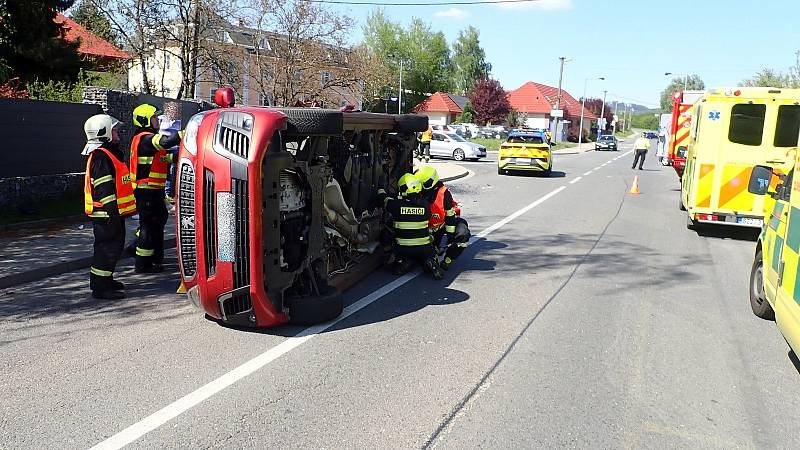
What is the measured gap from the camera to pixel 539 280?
7.74m

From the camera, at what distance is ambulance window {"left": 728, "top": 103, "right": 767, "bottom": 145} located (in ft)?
35.3

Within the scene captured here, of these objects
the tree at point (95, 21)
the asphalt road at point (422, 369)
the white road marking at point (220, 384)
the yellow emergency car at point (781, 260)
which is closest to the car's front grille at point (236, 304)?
the asphalt road at point (422, 369)

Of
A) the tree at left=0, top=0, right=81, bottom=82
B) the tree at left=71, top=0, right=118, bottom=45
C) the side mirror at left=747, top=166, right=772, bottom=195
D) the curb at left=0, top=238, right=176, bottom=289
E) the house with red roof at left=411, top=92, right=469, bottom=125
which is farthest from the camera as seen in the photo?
the house with red roof at left=411, top=92, right=469, bottom=125

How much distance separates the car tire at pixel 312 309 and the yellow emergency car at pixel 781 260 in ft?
11.3

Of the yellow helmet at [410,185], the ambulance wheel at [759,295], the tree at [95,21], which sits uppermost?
the tree at [95,21]

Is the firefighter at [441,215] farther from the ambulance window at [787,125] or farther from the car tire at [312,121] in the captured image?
the ambulance window at [787,125]

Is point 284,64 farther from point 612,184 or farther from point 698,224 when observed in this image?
point 698,224

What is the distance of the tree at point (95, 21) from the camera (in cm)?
2223

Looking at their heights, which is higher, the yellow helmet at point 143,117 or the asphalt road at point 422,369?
the yellow helmet at point 143,117

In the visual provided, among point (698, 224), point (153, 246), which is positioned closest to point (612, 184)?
point (698, 224)

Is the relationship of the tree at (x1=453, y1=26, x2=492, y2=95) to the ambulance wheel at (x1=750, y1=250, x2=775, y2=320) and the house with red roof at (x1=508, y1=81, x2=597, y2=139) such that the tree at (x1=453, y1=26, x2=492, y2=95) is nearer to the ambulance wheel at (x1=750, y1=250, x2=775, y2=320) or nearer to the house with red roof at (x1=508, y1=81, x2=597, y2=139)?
the house with red roof at (x1=508, y1=81, x2=597, y2=139)

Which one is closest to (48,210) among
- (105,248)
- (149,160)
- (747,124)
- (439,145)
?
(149,160)

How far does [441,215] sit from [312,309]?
8.56 feet

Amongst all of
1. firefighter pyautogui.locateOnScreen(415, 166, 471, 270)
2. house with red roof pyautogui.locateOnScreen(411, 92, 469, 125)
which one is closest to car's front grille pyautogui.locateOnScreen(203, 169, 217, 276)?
firefighter pyautogui.locateOnScreen(415, 166, 471, 270)
